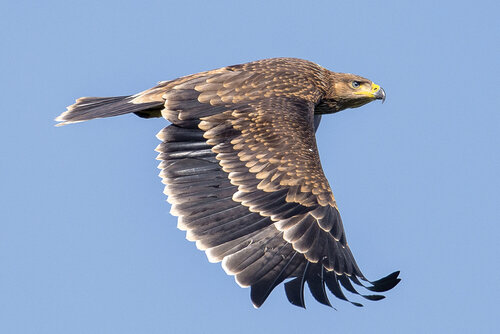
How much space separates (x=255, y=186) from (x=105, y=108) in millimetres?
2369

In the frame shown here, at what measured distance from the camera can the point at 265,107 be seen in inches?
411

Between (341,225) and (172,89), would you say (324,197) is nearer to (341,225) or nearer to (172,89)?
(341,225)

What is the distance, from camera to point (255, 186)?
381 inches

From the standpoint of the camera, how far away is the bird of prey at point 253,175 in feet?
29.8

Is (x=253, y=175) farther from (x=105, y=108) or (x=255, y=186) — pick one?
(x=105, y=108)

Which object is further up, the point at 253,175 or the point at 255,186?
the point at 253,175

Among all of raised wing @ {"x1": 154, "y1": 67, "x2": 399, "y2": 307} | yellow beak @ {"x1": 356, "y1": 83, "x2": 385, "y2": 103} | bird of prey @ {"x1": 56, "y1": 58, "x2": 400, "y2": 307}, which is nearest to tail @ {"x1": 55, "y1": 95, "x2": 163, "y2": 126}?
bird of prey @ {"x1": 56, "y1": 58, "x2": 400, "y2": 307}

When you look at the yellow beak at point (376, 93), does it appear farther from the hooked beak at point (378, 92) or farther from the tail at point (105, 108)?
the tail at point (105, 108)

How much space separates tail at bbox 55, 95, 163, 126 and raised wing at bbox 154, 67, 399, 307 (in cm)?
31

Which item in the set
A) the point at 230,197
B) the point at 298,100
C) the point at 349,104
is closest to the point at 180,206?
the point at 230,197

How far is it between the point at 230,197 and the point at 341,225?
1.11m

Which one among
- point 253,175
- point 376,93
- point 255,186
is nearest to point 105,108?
point 253,175

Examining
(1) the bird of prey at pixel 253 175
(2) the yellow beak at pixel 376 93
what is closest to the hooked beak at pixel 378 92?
(2) the yellow beak at pixel 376 93

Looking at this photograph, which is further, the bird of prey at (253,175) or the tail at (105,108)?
the tail at (105,108)
